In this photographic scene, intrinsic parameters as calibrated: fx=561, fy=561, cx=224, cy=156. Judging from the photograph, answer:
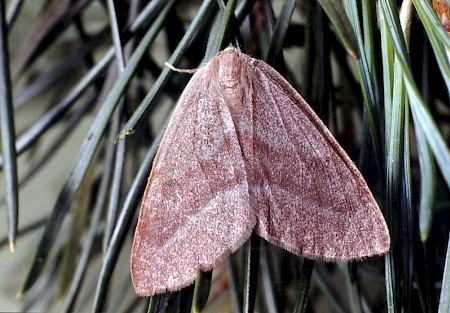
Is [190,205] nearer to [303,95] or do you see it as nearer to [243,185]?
[243,185]

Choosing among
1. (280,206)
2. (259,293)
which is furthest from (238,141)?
(259,293)

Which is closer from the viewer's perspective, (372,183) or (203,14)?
(203,14)

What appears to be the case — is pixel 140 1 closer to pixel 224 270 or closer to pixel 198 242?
pixel 198 242

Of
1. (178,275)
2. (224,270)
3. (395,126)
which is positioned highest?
(395,126)

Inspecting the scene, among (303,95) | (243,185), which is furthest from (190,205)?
(303,95)

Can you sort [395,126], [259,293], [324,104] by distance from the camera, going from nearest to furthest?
[395,126], [324,104], [259,293]
